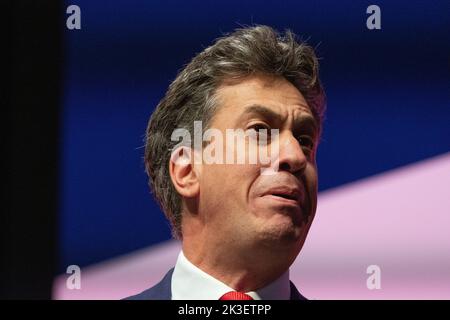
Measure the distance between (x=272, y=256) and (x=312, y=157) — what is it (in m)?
0.31

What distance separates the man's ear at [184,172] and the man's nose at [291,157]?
24cm

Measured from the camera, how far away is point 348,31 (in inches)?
91.9

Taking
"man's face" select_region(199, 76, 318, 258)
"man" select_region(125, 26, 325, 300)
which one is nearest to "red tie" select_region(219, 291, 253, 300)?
"man" select_region(125, 26, 325, 300)

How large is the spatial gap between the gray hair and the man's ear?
0.03m

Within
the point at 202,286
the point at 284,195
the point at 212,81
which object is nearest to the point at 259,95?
the point at 212,81

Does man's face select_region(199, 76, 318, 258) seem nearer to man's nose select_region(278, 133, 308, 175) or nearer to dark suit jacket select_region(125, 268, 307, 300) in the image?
man's nose select_region(278, 133, 308, 175)

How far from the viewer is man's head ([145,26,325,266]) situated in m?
1.94

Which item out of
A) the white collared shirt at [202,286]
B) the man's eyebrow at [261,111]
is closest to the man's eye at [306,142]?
the man's eyebrow at [261,111]

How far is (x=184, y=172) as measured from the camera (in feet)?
6.82

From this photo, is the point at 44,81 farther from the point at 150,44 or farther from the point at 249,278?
the point at 249,278

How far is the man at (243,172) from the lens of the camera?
76.3 inches

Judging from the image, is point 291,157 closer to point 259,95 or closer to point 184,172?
point 259,95

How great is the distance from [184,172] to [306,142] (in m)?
0.34
